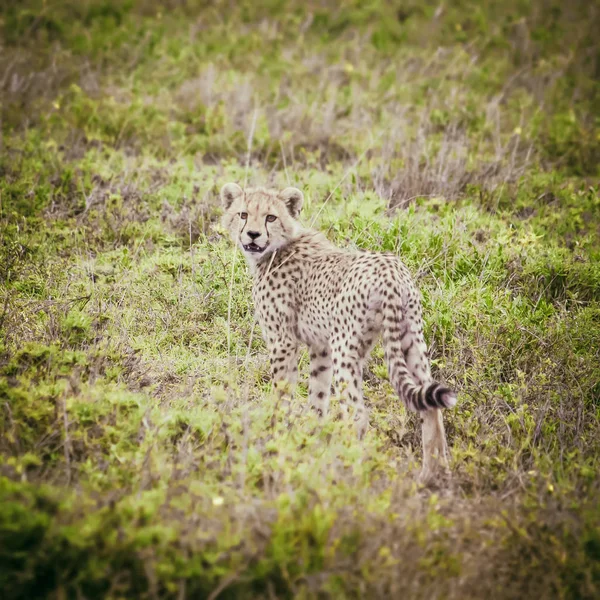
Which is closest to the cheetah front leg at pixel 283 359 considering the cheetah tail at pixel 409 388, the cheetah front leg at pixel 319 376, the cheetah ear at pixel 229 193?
the cheetah front leg at pixel 319 376

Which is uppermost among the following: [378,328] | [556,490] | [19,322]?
[378,328]

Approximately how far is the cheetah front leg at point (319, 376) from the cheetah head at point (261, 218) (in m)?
0.63

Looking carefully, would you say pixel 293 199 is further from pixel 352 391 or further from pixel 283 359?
pixel 352 391

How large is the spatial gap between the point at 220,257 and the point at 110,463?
2.23 meters

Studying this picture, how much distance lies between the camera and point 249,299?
15.9ft

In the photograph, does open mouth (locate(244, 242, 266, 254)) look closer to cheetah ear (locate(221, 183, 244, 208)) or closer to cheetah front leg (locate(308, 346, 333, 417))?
cheetah ear (locate(221, 183, 244, 208))

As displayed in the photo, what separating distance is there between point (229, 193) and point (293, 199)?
0.38 m

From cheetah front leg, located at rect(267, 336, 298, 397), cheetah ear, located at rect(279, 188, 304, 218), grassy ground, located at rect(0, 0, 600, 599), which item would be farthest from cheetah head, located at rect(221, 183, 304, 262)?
cheetah front leg, located at rect(267, 336, 298, 397)

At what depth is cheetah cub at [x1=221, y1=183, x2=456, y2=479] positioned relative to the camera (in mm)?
3366

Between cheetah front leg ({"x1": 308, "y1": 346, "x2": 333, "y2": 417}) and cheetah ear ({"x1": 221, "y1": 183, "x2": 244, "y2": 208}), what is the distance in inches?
40.2

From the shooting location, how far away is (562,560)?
8.64 ft

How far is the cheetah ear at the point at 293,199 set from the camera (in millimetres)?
4262

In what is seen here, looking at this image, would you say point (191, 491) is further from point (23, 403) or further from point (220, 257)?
point (220, 257)

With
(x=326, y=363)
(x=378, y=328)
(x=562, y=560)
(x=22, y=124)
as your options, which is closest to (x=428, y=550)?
(x=562, y=560)
